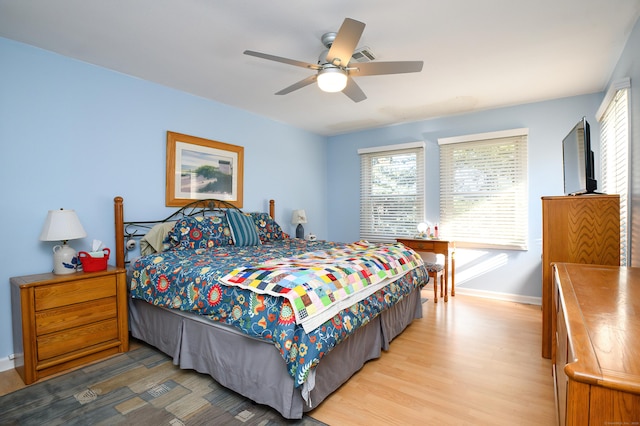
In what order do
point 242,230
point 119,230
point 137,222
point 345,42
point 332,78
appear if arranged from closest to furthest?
point 345,42 < point 332,78 < point 119,230 < point 137,222 < point 242,230

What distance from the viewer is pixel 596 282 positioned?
1.45 m

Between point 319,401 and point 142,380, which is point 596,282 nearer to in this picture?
point 319,401

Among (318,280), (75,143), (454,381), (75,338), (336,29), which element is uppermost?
(336,29)

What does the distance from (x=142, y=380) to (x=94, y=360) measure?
60cm

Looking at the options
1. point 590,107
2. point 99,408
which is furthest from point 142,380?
point 590,107

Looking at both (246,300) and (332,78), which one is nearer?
(246,300)

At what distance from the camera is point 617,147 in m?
2.65

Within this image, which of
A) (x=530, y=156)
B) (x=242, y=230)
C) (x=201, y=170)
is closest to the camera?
(x=242, y=230)

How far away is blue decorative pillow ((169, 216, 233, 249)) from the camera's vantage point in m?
3.03

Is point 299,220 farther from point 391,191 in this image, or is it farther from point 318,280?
point 318,280

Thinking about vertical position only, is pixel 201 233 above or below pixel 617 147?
below

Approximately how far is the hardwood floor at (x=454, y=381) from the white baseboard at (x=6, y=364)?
7.91 feet

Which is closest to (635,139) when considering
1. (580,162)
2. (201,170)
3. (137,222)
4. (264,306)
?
(580,162)

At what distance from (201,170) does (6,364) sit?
7.66 ft
